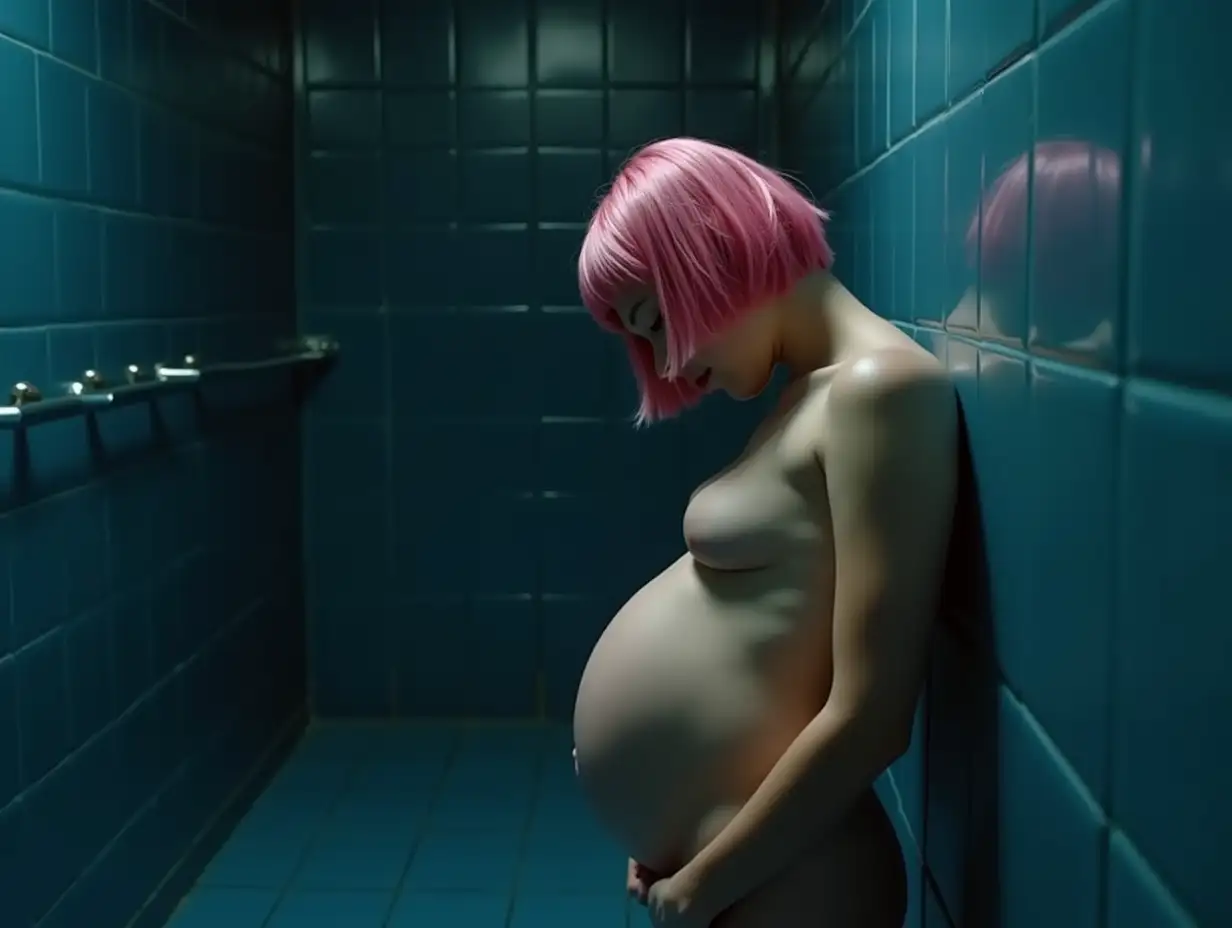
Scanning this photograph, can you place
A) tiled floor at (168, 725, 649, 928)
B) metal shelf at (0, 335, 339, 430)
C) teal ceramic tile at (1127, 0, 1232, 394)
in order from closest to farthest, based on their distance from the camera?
teal ceramic tile at (1127, 0, 1232, 394) → metal shelf at (0, 335, 339, 430) → tiled floor at (168, 725, 649, 928)

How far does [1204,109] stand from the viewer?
0.55 metres

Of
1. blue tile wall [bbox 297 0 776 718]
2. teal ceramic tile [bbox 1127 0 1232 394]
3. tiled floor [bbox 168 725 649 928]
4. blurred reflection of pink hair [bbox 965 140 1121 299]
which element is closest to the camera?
teal ceramic tile [bbox 1127 0 1232 394]

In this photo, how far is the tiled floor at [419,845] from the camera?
217 cm

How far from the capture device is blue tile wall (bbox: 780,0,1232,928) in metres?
0.56

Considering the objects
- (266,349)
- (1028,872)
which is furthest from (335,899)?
(1028,872)

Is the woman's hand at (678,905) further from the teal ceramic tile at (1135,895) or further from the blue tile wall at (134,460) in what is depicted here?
the blue tile wall at (134,460)

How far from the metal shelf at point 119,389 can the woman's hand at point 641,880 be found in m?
0.89

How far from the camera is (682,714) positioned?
3.40 feet

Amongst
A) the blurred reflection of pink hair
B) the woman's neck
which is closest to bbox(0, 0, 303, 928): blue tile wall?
the woman's neck

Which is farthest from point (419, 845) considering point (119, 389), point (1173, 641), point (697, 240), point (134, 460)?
point (1173, 641)

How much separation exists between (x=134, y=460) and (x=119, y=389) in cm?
22

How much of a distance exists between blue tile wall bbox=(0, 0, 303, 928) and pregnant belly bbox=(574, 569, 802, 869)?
0.89 metres

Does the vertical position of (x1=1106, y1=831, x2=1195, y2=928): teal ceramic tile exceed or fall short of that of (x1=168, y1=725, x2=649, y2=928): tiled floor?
it exceeds it

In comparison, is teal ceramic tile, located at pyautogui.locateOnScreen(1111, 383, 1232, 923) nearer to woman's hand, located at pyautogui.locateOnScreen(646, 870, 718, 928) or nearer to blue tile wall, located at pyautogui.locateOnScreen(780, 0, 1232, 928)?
blue tile wall, located at pyautogui.locateOnScreen(780, 0, 1232, 928)
